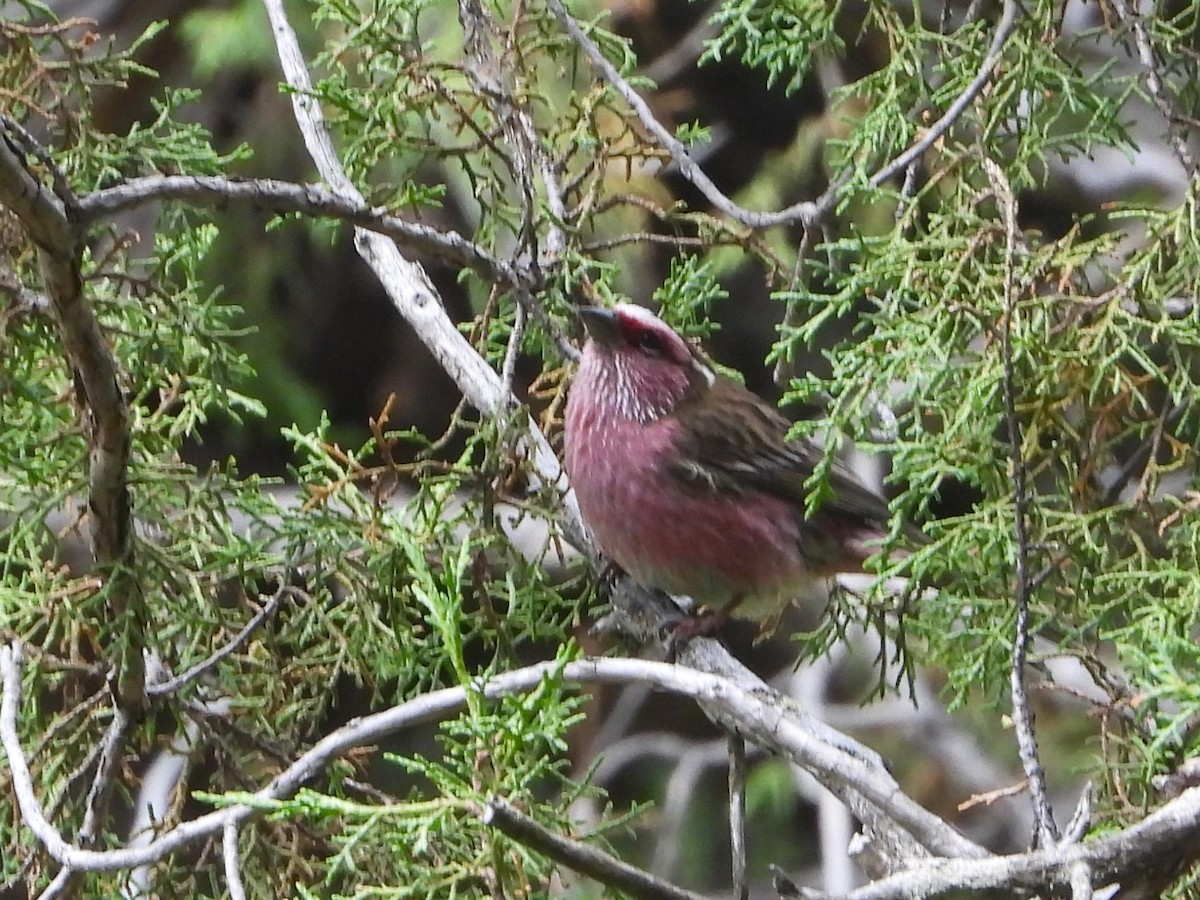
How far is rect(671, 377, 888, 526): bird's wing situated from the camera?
3.41m

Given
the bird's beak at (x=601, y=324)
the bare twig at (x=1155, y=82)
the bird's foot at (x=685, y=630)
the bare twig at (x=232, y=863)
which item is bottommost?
the bird's foot at (x=685, y=630)

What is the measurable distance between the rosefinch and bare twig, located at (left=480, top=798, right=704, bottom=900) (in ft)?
4.74

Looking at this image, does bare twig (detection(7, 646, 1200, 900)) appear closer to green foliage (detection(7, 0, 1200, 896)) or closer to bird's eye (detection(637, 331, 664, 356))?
green foliage (detection(7, 0, 1200, 896))

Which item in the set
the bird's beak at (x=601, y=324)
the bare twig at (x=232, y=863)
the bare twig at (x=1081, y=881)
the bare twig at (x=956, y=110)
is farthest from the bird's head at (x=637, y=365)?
the bare twig at (x=1081, y=881)

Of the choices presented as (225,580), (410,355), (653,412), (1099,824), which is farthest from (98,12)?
(1099,824)

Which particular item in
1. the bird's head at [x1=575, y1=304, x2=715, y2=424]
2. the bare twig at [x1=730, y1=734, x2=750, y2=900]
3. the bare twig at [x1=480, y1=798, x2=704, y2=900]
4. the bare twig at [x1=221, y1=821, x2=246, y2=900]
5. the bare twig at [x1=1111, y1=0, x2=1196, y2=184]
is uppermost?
the bare twig at [x1=1111, y1=0, x2=1196, y2=184]

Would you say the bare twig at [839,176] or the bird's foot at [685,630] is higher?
the bare twig at [839,176]

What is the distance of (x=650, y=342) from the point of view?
3.31 metres

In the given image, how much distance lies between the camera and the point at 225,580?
2.55 m

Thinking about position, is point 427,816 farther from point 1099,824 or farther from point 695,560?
point 695,560

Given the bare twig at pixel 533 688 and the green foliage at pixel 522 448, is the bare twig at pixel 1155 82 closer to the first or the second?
the green foliage at pixel 522 448

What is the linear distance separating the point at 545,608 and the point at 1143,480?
3.69ft

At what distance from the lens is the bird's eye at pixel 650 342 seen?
10.7ft

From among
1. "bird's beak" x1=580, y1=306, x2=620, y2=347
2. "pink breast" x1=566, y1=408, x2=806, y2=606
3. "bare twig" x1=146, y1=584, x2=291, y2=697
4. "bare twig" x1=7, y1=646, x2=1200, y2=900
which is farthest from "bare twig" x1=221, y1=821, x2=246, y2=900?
"bird's beak" x1=580, y1=306, x2=620, y2=347
